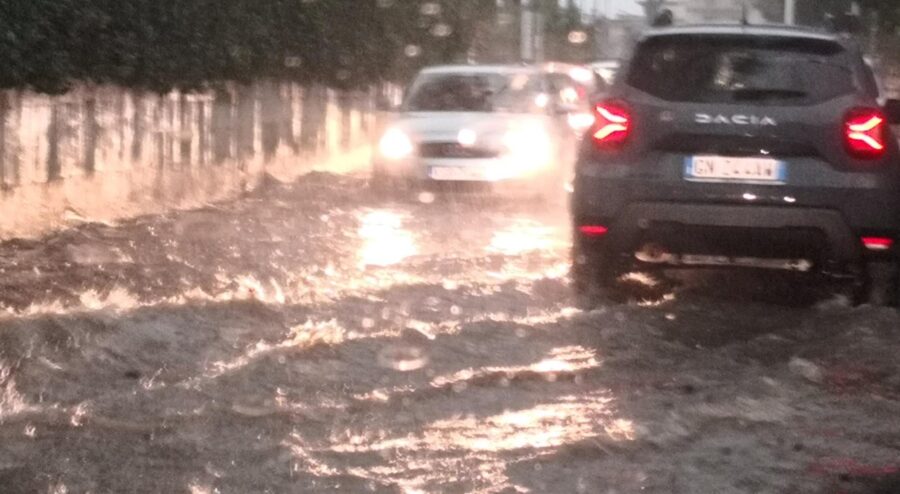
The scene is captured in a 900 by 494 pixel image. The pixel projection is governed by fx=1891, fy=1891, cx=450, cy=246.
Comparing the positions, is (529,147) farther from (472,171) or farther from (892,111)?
(892,111)

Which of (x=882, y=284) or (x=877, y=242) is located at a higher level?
(x=877, y=242)

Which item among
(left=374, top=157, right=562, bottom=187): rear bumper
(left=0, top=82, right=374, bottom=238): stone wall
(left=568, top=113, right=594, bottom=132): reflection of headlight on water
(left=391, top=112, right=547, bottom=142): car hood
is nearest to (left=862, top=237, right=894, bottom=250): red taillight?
(left=0, top=82, right=374, bottom=238): stone wall

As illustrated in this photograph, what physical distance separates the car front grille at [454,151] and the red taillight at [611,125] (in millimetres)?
7214

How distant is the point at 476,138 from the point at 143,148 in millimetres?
3105

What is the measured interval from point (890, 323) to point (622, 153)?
1730mm

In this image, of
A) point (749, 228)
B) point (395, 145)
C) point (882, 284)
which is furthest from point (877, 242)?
point (395, 145)

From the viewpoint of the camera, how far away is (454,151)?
703 inches

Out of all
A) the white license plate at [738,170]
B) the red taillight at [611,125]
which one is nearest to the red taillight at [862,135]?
the white license plate at [738,170]

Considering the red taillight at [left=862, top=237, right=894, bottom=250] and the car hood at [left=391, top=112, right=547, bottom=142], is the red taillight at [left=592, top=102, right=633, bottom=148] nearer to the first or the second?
the red taillight at [left=862, top=237, right=894, bottom=250]

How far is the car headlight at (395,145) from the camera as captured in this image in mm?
17922

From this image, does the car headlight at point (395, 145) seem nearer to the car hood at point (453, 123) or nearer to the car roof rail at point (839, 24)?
the car hood at point (453, 123)

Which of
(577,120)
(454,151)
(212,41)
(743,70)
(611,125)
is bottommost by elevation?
(577,120)

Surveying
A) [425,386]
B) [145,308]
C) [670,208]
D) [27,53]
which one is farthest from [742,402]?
[27,53]

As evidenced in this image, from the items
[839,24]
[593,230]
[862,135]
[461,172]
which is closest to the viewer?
[862,135]
